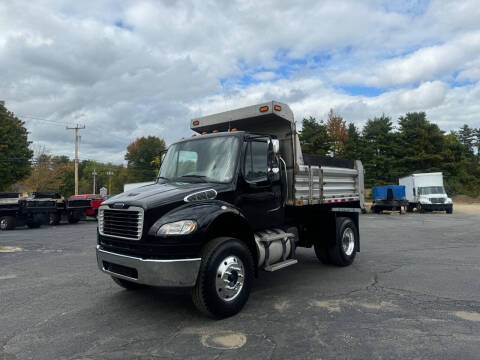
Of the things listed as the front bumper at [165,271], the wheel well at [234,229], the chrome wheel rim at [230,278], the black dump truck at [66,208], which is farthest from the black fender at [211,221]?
the black dump truck at [66,208]

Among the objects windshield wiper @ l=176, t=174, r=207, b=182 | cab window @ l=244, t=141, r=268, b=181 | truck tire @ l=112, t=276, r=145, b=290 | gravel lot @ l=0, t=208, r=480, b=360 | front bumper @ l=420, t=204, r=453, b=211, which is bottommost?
gravel lot @ l=0, t=208, r=480, b=360

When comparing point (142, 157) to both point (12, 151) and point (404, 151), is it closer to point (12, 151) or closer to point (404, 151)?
point (12, 151)

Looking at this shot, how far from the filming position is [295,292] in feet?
17.5

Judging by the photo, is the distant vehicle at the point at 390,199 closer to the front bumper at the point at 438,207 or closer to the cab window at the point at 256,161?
the front bumper at the point at 438,207

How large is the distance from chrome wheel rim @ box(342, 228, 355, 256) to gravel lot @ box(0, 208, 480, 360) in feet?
1.51

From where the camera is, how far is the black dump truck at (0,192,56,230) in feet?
56.7

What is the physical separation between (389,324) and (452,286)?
2375mm

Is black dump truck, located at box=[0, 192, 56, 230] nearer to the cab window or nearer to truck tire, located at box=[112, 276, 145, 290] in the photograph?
truck tire, located at box=[112, 276, 145, 290]

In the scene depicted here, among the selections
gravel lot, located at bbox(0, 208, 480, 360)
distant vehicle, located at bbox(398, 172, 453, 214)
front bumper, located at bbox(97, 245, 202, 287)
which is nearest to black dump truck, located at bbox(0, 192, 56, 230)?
gravel lot, located at bbox(0, 208, 480, 360)

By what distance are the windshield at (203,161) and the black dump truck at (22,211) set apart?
15.6m

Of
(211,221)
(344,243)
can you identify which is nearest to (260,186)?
(211,221)

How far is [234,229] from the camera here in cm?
475

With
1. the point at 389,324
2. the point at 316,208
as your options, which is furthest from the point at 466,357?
the point at 316,208

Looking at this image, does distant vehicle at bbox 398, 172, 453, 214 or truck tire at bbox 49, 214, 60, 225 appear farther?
distant vehicle at bbox 398, 172, 453, 214
